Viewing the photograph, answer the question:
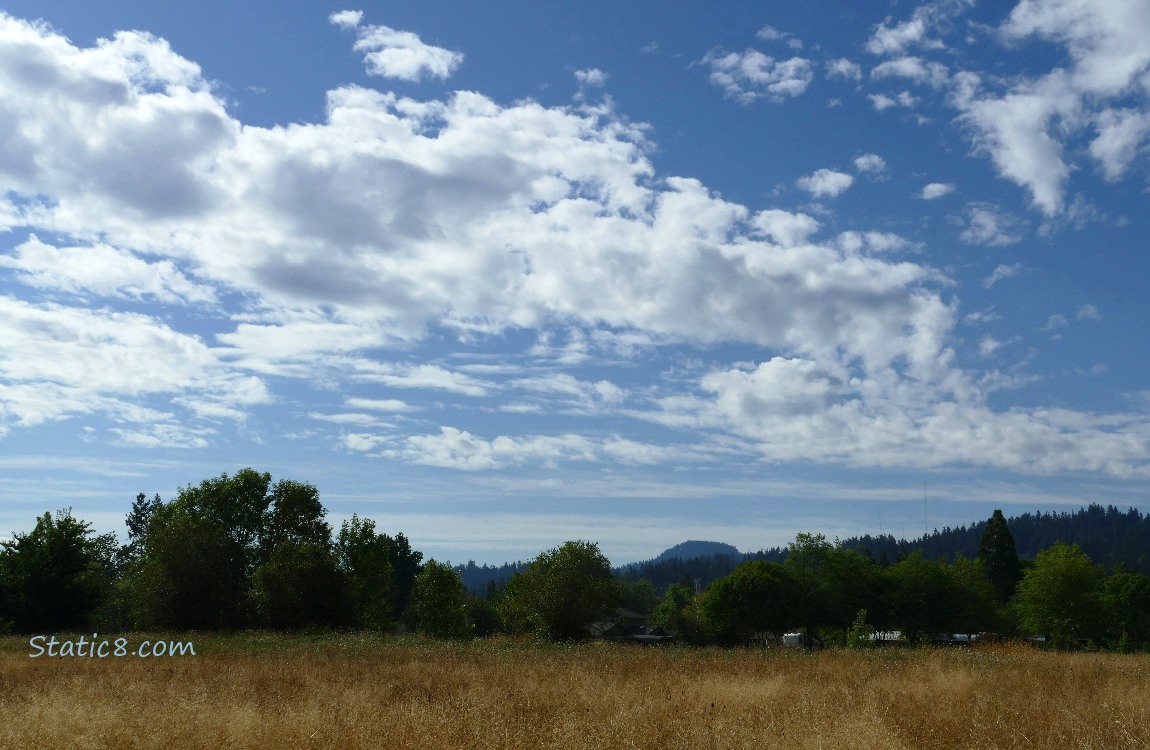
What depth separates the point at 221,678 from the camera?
59.5ft

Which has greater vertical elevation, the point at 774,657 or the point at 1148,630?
the point at 774,657

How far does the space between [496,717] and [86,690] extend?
8.70 meters

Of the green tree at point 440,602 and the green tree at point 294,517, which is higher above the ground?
the green tree at point 294,517

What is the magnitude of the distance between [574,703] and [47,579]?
138 ft

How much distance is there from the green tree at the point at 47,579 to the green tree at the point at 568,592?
24.3 meters

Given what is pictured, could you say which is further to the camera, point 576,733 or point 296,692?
point 296,692

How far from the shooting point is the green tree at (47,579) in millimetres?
44062

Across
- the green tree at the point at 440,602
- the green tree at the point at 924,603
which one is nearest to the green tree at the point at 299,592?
the green tree at the point at 440,602

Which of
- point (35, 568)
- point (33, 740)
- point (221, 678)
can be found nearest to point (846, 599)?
point (35, 568)

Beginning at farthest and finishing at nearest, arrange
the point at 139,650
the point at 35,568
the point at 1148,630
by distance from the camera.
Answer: the point at 1148,630, the point at 35,568, the point at 139,650

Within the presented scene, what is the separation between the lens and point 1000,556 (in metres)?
93.5

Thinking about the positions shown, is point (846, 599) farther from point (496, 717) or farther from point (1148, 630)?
point (496, 717)

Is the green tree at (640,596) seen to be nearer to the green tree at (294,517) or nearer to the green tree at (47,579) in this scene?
the green tree at (294,517)

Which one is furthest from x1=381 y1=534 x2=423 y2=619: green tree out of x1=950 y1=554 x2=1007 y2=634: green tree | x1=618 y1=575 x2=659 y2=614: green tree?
x1=950 y1=554 x2=1007 y2=634: green tree
